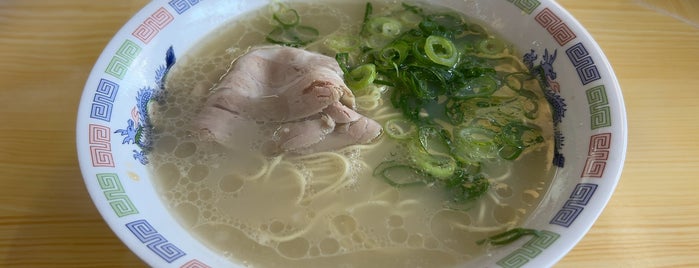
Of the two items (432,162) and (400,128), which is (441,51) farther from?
(432,162)

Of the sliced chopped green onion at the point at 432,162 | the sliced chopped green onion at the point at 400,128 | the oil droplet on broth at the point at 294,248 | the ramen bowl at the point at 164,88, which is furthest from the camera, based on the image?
the sliced chopped green onion at the point at 400,128

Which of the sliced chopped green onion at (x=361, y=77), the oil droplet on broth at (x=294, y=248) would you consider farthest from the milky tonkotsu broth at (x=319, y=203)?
the sliced chopped green onion at (x=361, y=77)

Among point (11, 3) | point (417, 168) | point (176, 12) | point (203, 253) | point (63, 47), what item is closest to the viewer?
point (203, 253)

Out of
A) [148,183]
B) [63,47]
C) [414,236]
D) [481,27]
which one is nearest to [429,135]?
[414,236]

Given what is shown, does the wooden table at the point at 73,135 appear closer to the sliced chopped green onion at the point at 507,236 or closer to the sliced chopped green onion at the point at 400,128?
the sliced chopped green onion at the point at 507,236

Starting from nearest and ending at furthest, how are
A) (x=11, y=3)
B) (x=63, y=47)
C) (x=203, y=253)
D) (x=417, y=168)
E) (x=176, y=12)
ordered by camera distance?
1. (x=203, y=253)
2. (x=417, y=168)
3. (x=176, y=12)
4. (x=63, y=47)
5. (x=11, y=3)

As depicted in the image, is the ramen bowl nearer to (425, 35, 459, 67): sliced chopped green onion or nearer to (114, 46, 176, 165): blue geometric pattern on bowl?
(114, 46, 176, 165): blue geometric pattern on bowl

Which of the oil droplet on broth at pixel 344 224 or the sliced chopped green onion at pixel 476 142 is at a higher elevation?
the sliced chopped green onion at pixel 476 142

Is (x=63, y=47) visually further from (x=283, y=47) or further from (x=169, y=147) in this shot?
(x=283, y=47)
